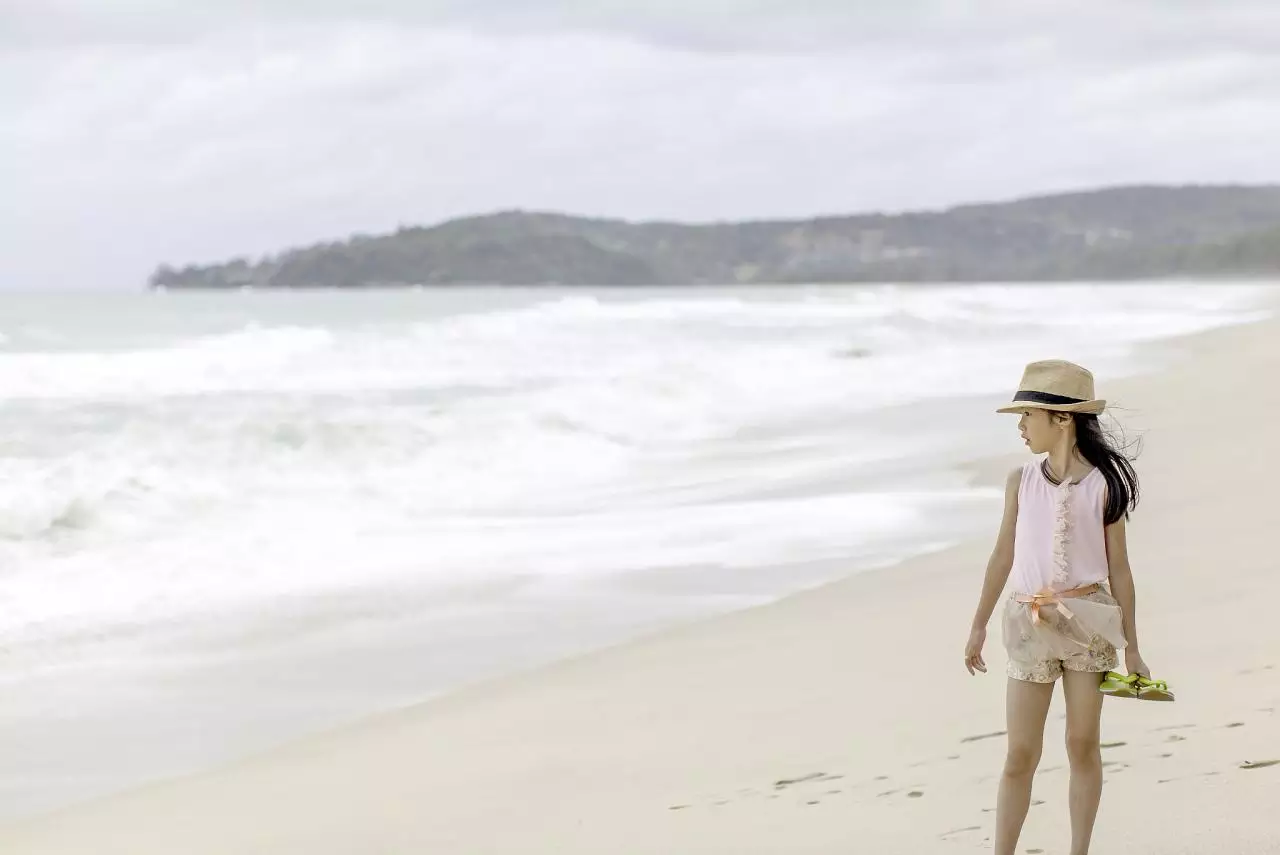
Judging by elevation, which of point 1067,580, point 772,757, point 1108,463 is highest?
point 1108,463

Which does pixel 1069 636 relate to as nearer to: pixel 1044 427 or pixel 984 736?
pixel 1044 427

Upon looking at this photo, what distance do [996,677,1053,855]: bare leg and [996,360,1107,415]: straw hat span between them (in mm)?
590

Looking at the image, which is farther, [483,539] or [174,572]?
[483,539]

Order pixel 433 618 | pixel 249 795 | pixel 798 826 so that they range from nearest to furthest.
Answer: pixel 798 826 → pixel 249 795 → pixel 433 618

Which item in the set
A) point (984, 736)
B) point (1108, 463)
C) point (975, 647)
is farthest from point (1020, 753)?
→ point (984, 736)

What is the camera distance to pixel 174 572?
27.2 ft

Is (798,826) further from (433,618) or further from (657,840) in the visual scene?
(433,618)

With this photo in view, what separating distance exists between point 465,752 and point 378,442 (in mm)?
10280

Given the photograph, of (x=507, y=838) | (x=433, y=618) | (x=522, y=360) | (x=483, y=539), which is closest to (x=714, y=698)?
(x=507, y=838)

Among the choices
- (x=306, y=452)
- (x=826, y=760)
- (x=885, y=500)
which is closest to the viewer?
(x=826, y=760)

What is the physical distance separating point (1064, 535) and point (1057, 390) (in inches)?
11.9

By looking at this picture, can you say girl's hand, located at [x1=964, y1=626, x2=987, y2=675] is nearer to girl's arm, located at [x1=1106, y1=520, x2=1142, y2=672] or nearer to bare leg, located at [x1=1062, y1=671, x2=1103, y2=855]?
bare leg, located at [x1=1062, y1=671, x2=1103, y2=855]

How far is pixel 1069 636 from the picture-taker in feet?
9.89

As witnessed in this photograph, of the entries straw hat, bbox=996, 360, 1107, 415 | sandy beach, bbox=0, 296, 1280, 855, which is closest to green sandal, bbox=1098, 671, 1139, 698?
sandy beach, bbox=0, 296, 1280, 855
